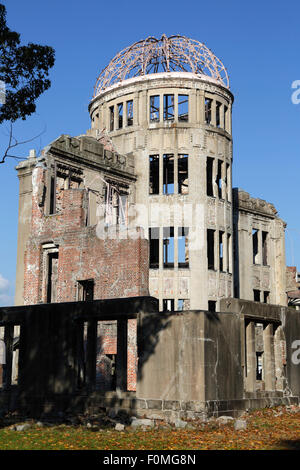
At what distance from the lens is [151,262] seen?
29188mm

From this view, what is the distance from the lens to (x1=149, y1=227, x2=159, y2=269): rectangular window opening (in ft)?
92.5

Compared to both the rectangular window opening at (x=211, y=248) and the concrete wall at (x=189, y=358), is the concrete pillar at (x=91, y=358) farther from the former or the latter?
the rectangular window opening at (x=211, y=248)

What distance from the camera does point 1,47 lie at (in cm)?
1473

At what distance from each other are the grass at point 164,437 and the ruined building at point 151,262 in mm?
1511

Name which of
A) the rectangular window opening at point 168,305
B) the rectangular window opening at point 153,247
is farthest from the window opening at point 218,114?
the rectangular window opening at point 168,305

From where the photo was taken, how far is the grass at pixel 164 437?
10430 millimetres

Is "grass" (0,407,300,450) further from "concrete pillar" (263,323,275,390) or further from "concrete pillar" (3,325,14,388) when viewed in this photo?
"concrete pillar" (3,325,14,388)

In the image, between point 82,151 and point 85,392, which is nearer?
point 85,392

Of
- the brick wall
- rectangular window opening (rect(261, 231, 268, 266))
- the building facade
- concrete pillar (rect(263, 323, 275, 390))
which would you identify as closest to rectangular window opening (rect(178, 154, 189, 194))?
the building facade

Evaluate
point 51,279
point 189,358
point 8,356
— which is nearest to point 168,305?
point 51,279
